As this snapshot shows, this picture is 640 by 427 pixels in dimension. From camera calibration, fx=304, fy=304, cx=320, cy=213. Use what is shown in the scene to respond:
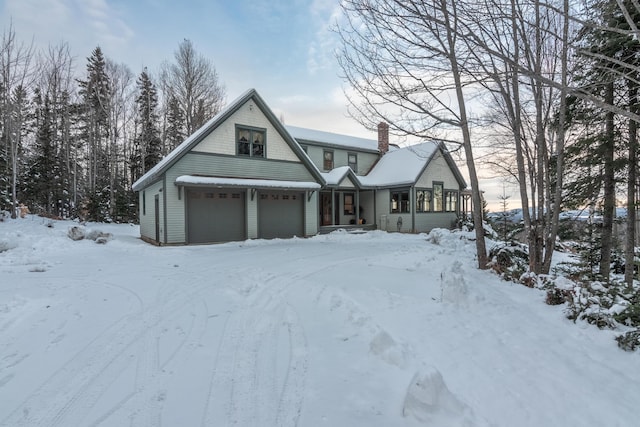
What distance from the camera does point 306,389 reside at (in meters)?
2.37

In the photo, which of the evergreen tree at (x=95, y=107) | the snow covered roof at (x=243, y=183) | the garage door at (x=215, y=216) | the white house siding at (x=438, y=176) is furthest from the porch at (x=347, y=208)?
the evergreen tree at (x=95, y=107)

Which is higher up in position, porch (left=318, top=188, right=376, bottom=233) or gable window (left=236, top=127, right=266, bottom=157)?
gable window (left=236, top=127, right=266, bottom=157)

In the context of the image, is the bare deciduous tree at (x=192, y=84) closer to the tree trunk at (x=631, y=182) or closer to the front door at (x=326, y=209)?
the front door at (x=326, y=209)

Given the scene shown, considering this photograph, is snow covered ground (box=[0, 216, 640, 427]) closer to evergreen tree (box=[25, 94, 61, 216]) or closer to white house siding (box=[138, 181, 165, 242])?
white house siding (box=[138, 181, 165, 242])

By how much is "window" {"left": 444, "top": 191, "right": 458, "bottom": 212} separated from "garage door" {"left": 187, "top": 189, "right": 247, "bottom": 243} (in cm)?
1339

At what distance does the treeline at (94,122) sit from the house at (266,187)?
8495 mm

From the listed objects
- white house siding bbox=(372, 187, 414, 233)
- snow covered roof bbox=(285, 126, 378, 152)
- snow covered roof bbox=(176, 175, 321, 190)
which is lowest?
white house siding bbox=(372, 187, 414, 233)

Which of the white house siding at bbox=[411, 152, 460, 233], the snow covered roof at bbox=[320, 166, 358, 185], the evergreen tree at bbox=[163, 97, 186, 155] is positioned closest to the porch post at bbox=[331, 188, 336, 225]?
the snow covered roof at bbox=[320, 166, 358, 185]

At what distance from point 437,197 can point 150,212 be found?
53.3 feet

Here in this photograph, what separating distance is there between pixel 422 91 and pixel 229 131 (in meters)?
9.01

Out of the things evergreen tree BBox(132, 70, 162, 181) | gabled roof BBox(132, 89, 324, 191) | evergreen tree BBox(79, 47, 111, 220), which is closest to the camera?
gabled roof BBox(132, 89, 324, 191)

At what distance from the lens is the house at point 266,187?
39.1 feet

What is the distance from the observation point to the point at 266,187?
1288 centimetres

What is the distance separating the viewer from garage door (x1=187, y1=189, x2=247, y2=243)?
12125 millimetres
